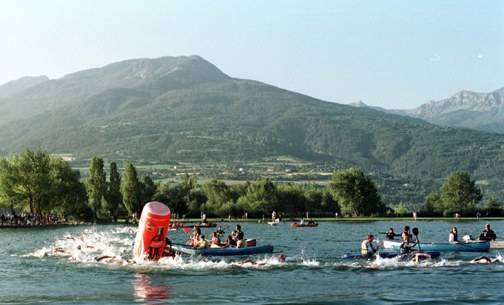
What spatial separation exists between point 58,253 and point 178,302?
1131 inches

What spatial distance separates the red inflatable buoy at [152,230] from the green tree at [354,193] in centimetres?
13589

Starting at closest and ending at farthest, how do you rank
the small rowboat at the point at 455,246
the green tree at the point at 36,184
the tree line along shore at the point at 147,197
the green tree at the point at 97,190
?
the small rowboat at the point at 455,246 < the green tree at the point at 36,184 < the tree line along shore at the point at 147,197 < the green tree at the point at 97,190

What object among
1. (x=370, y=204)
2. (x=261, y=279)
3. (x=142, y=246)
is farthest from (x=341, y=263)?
(x=370, y=204)

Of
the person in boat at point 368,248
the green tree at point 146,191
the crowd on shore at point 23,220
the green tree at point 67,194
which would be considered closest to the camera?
the person in boat at point 368,248

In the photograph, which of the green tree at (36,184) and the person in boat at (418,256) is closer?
the person in boat at (418,256)

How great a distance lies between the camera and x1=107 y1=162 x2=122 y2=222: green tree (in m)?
160

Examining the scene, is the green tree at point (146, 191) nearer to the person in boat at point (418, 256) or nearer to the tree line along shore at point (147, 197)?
the tree line along shore at point (147, 197)

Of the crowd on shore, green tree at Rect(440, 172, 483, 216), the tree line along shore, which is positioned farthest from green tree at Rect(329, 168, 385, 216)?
the crowd on shore

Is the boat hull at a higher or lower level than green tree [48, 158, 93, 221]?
lower

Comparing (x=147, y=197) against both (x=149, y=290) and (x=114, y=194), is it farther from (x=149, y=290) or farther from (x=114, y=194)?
(x=149, y=290)

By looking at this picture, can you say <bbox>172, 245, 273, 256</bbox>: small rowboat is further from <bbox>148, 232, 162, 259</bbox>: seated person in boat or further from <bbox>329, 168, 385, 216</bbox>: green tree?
<bbox>329, 168, 385, 216</bbox>: green tree

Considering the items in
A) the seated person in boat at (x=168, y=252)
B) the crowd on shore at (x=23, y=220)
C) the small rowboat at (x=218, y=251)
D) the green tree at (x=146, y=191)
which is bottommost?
the crowd on shore at (x=23, y=220)

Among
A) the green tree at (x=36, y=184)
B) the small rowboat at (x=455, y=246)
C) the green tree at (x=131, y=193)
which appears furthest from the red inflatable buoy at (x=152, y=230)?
the green tree at (x=131, y=193)

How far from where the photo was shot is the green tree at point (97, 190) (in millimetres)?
155500
